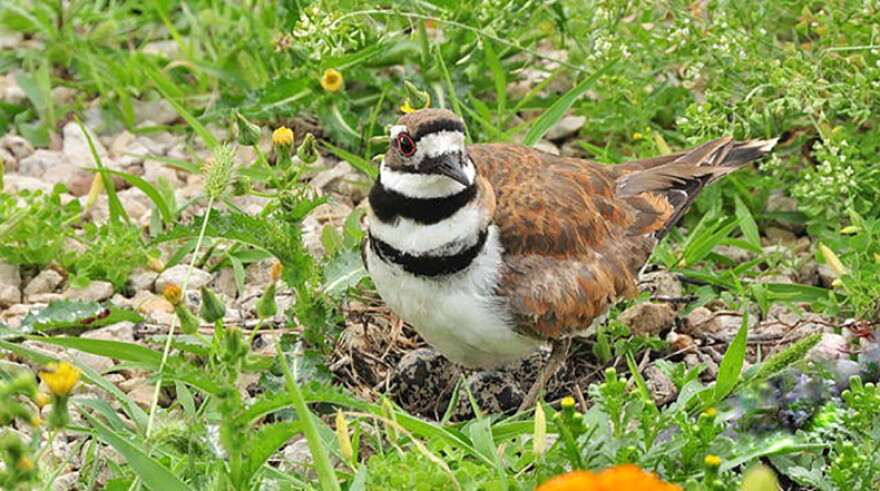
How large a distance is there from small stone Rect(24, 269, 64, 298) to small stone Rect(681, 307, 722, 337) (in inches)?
97.4

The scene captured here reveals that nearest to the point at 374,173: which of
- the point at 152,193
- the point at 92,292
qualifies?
the point at 152,193

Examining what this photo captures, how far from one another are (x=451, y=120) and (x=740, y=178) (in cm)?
207

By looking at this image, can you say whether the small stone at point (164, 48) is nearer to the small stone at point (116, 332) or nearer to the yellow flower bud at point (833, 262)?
the small stone at point (116, 332)

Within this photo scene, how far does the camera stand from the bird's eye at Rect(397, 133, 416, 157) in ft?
13.7

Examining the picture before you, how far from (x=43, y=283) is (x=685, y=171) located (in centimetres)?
255

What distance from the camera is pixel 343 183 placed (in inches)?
231

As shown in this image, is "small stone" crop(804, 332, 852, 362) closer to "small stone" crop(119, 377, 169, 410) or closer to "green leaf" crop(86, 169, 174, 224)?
"small stone" crop(119, 377, 169, 410)

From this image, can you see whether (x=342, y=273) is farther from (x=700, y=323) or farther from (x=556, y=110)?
(x=700, y=323)

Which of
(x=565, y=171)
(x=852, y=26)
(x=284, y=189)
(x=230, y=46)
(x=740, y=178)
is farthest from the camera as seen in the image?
(x=230, y=46)

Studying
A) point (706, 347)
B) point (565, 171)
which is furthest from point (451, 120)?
point (706, 347)

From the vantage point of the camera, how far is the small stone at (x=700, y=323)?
516 centimetres

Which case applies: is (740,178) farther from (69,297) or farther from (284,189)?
(69,297)

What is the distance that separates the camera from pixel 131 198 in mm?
5828

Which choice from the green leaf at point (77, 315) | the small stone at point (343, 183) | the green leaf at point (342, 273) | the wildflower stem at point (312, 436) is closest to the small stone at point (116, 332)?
the green leaf at point (77, 315)
